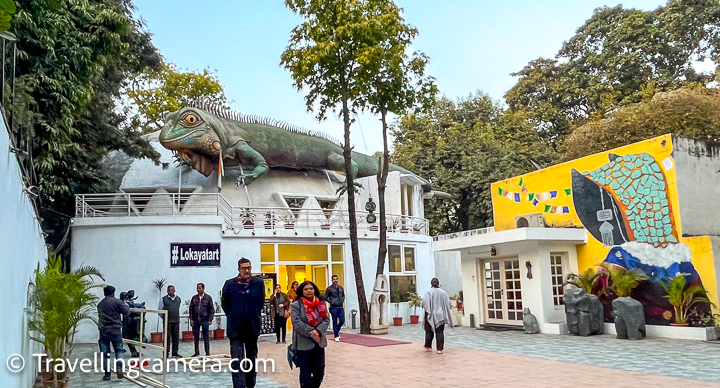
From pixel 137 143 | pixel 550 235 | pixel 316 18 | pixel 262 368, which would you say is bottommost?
pixel 262 368

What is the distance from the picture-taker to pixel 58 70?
1254 centimetres

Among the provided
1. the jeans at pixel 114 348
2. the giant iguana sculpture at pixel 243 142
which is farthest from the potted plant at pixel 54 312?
the giant iguana sculpture at pixel 243 142

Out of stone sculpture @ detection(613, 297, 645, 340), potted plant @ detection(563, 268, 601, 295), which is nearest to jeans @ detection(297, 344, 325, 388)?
stone sculpture @ detection(613, 297, 645, 340)

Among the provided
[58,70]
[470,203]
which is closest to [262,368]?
[58,70]

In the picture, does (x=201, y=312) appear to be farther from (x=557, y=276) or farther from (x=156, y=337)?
(x=557, y=276)

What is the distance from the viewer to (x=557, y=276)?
14.9 m

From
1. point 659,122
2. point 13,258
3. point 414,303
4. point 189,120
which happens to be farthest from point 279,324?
point 659,122

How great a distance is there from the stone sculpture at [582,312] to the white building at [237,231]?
6.86 meters

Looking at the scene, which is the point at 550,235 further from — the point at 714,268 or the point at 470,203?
the point at 470,203

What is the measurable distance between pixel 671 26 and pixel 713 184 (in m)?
17.8

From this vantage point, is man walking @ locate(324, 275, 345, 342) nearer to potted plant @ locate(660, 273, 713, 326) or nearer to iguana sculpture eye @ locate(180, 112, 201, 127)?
potted plant @ locate(660, 273, 713, 326)

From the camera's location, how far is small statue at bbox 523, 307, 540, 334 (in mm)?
14320

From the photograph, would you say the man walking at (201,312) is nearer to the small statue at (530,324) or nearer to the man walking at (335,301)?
the man walking at (335,301)

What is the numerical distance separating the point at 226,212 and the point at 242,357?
11.1 meters
